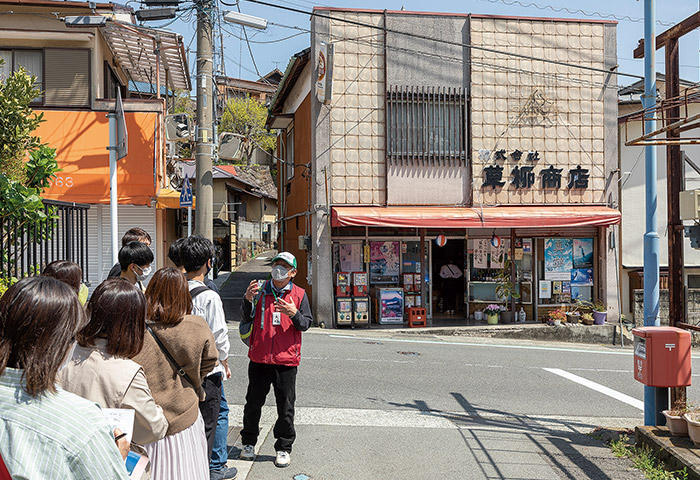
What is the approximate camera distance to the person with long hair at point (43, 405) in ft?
5.94

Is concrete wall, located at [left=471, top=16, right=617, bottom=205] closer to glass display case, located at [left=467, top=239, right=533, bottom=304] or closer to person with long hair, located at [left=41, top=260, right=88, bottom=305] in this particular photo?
glass display case, located at [left=467, top=239, right=533, bottom=304]

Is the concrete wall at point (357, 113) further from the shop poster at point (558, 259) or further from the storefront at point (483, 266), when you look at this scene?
the shop poster at point (558, 259)

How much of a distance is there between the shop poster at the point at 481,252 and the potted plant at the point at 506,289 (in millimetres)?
542

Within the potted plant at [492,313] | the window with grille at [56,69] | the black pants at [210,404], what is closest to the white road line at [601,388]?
the potted plant at [492,313]

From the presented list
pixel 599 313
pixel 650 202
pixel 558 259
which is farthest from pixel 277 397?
pixel 558 259

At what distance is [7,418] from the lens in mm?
1829

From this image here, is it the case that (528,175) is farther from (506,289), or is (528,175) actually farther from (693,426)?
(693,426)

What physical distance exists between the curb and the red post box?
48 centimetres

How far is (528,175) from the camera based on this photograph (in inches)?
645

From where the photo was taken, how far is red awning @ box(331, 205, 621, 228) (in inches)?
590

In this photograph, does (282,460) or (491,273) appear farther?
(491,273)

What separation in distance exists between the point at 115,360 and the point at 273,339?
246 centimetres

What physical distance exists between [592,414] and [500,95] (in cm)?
1089

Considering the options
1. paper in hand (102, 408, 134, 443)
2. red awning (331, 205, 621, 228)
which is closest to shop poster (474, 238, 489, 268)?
red awning (331, 205, 621, 228)
